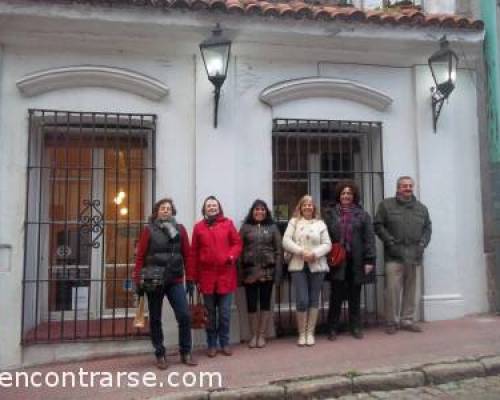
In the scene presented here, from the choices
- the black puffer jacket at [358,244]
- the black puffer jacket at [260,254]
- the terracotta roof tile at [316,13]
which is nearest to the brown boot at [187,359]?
the black puffer jacket at [260,254]

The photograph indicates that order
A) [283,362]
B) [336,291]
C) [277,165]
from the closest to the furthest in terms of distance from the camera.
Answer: [283,362], [336,291], [277,165]

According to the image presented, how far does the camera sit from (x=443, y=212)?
7.29m

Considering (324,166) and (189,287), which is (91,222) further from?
(324,166)

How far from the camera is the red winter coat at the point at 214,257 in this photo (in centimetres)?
589

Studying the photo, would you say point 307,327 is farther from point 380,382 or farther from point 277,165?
point 277,165

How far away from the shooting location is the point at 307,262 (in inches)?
247

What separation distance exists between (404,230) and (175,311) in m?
3.02

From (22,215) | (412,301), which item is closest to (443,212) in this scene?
(412,301)

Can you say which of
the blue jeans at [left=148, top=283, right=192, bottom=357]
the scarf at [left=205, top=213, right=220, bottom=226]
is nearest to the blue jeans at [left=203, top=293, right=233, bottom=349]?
the blue jeans at [left=148, top=283, right=192, bottom=357]

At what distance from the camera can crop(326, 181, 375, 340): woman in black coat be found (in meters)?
6.48

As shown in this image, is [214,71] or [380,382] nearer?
[380,382]

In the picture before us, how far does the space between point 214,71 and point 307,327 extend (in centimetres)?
320

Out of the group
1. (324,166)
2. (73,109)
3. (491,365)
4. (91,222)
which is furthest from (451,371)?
(73,109)

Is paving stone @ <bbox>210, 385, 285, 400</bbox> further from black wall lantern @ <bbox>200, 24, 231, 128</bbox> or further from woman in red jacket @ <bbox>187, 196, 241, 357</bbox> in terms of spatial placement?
black wall lantern @ <bbox>200, 24, 231, 128</bbox>
